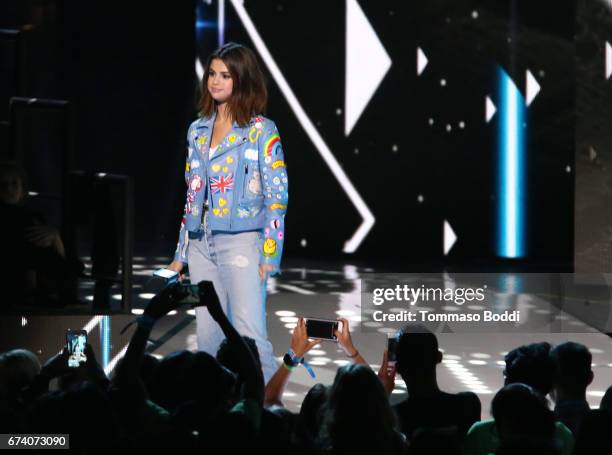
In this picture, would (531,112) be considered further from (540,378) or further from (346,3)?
(540,378)

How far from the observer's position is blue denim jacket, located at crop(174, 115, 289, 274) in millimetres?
3422

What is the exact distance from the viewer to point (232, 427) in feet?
6.83

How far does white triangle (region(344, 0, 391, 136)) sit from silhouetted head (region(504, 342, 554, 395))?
601 cm

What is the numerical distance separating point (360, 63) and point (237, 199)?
5509mm

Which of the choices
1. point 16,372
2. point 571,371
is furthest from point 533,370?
point 16,372

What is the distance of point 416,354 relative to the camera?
8.99 ft

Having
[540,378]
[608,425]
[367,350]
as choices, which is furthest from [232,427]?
[367,350]

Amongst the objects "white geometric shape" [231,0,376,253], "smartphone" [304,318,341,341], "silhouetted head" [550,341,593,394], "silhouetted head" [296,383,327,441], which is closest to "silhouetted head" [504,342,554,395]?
"silhouetted head" [550,341,593,394]

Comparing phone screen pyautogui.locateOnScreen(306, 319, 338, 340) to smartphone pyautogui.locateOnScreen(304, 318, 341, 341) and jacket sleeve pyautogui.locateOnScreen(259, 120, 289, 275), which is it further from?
jacket sleeve pyautogui.locateOnScreen(259, 120, 289, 275)

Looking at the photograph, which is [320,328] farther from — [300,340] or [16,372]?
[16,372]

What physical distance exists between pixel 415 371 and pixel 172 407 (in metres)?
0.59

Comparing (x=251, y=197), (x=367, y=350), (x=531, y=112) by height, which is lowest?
(x=367, y=350)

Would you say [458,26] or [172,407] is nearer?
[172,407]

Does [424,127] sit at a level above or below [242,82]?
above
